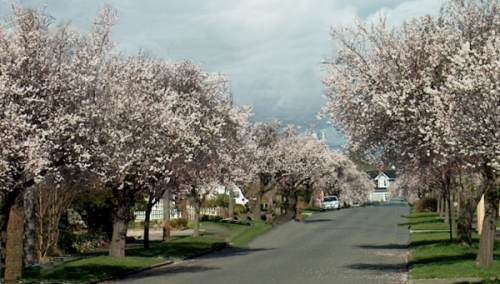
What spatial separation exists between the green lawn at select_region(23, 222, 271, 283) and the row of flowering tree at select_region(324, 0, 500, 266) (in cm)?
777

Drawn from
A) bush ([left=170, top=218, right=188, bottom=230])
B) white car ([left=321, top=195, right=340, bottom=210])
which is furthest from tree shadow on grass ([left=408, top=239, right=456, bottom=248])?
white car ([left=321, top=195, right=340, bottom=210])

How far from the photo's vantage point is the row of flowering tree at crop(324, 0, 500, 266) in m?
16.3

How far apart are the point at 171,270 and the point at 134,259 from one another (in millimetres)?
2196

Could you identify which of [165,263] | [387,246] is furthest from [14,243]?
[387,246]

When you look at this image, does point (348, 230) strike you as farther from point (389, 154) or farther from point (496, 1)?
point (496, 1)

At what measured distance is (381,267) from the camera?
2488 centimetres

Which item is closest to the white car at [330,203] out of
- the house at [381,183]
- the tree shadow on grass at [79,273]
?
the tree shadow on grass at [79,273]

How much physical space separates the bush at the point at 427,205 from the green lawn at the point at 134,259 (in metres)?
30.5

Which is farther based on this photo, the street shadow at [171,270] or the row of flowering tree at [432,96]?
the street shadow at [171,270]

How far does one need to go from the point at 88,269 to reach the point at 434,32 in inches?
450

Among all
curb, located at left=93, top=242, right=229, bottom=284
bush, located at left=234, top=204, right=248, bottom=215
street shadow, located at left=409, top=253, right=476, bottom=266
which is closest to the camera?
curb, located at left=93, top=242, right=229, bottom=284

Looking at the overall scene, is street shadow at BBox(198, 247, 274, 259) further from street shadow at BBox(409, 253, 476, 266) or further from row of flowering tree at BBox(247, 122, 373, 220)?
row of flowering tree at BBox(247, 122, 373, 220)

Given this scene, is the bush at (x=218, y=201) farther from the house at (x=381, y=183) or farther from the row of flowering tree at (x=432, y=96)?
the house at (x=381, y=183)

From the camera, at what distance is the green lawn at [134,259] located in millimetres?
21797
